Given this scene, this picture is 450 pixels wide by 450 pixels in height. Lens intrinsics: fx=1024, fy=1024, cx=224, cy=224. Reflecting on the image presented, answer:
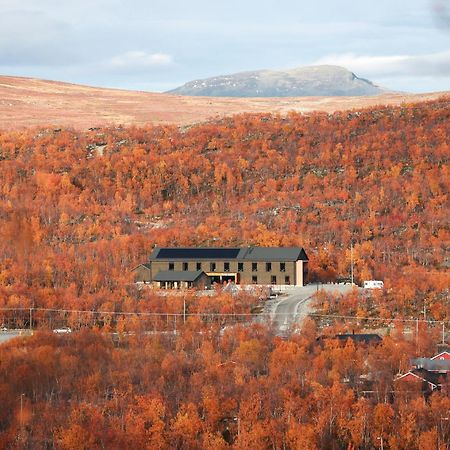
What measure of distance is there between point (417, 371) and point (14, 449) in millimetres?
A: 14662

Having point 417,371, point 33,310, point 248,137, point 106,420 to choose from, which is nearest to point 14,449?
point 106,420

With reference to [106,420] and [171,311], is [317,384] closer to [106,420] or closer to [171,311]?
[106,420]

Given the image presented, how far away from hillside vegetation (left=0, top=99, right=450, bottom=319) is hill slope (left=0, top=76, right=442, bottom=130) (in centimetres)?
1527

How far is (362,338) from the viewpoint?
4188 centimetres

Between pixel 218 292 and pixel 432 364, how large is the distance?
15.4m

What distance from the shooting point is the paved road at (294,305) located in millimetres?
46316

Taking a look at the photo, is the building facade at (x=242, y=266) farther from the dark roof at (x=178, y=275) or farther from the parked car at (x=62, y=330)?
the parked car at (x=62, y=330)

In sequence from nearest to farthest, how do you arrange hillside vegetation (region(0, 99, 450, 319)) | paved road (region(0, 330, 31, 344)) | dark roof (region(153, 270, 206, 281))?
1. paved road (region(0, 330, 31, 344))
2. hillside vegetation (region(0, 99, 450, 319))
3. dark roof (region(153, 270, 206, 281))

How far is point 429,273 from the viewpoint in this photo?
52.9 m

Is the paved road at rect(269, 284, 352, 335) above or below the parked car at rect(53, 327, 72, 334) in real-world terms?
above

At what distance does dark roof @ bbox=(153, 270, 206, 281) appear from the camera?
5475 cm

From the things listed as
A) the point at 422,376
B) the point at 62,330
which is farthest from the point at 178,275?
the point at 422,376

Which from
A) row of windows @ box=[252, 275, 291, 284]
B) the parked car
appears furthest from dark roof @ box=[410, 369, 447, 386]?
row of windows @ box=[252, 275, 291, 284]

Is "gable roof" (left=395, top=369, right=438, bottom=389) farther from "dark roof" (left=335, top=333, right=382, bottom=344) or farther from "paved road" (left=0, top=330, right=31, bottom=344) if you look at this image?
"paved road" (left=0, top=330, right=31, bottom=344)
